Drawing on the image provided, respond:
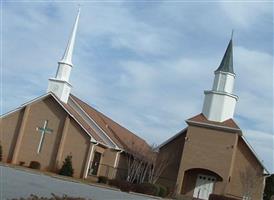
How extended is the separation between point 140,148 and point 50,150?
9727 mm

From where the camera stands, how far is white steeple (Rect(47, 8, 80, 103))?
44250 millimetres

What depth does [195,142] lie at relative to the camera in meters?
41.9

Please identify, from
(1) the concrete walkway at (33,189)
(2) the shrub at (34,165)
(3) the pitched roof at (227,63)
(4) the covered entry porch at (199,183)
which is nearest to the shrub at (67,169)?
(2) the shrub at (34,165)

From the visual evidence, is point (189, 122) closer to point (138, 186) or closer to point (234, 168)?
point (234, 168)

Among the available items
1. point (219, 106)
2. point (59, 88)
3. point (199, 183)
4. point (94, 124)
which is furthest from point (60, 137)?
point (219, 106)

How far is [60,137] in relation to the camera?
41875 millimetres

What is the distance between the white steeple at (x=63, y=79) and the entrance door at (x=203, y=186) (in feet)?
43.7

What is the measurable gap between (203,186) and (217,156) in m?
3.82

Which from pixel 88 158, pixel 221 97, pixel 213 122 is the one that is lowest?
pixel 88 158

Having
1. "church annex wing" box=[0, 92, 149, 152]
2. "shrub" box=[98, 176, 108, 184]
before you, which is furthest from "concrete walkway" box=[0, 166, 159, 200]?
"church annex wing" box=[0, 92, 149, 152]

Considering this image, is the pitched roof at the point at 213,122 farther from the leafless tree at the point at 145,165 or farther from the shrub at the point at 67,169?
the shrub at the point at 67,169

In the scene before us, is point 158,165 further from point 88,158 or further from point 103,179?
point 88,158

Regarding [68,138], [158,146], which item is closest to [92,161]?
[68,138]

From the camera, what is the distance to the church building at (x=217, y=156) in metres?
41.2
